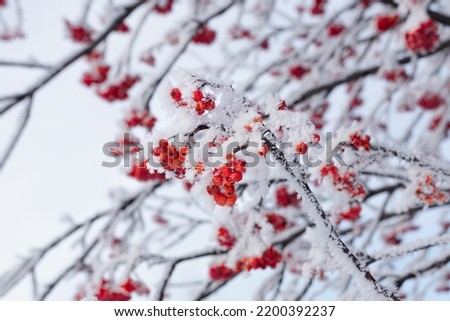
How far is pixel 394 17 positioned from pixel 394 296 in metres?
2.87

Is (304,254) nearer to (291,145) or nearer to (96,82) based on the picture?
(96,82)

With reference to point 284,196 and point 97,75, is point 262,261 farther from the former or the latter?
point 97,75

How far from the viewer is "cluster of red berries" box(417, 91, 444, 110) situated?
16.7 feet

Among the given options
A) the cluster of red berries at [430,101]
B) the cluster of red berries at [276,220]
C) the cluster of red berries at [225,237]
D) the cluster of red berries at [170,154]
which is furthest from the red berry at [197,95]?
the cluster of red berries at [430,101]

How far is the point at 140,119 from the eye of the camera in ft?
10.7

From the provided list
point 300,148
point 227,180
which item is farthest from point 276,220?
point 227,180

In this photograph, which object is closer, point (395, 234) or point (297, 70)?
point (297, 70)

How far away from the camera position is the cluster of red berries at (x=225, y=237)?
8.48ft

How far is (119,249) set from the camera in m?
4.20

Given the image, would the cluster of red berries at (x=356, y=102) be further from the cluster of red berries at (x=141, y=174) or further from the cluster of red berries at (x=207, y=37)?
the cluster of red berries at (x=141, y=174)

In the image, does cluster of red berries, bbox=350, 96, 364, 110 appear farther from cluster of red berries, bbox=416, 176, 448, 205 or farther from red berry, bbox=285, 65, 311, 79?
cluster of red berries, bbox=416, 176, 448, 205

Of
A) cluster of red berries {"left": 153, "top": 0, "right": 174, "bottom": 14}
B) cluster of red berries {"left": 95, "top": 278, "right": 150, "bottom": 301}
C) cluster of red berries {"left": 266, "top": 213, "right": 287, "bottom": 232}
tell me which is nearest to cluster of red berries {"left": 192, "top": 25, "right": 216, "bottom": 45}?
cluster of red berries {"left": 153, "top": 0, "right": 174, "bottom": 14}

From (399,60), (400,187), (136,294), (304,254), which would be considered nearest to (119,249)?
(136,294)

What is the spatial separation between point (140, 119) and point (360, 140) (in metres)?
1.87
